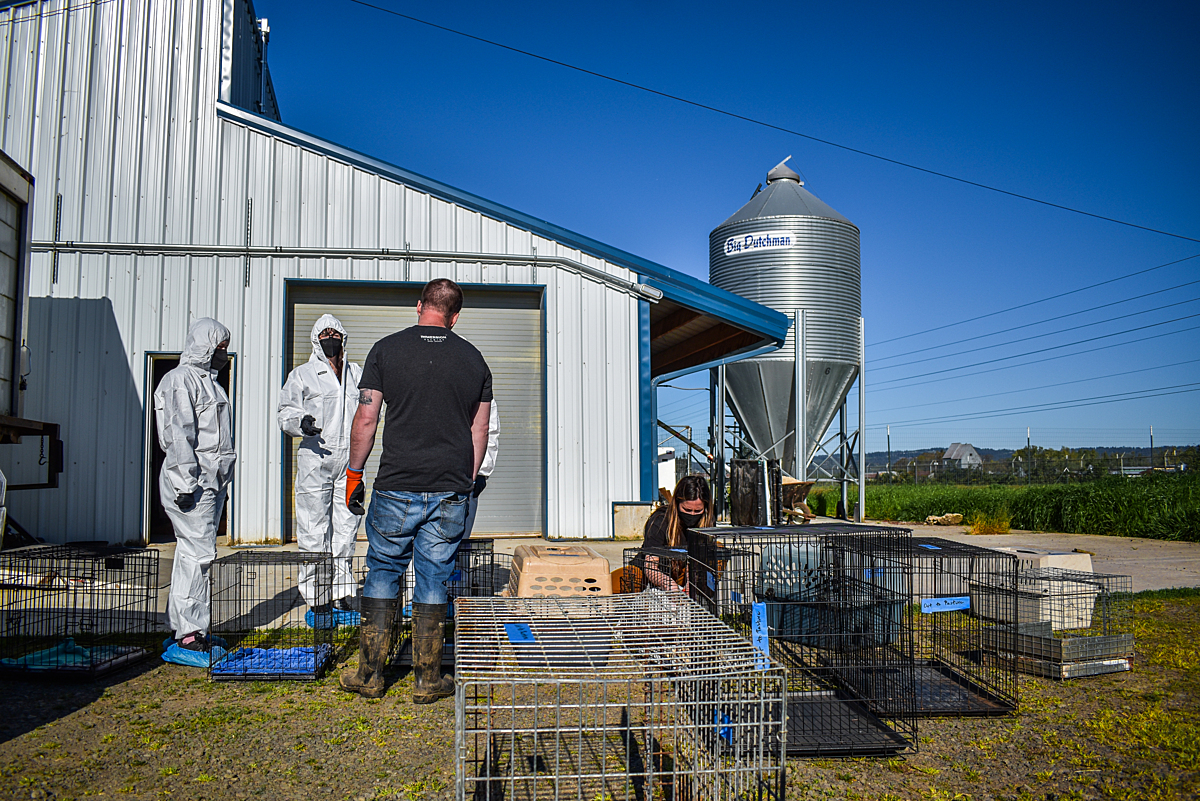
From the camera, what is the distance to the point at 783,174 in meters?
18.8

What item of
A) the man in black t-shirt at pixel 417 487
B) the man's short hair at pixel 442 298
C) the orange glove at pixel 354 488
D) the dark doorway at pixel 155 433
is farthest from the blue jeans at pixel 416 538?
the dark doorway at pixel 155 433

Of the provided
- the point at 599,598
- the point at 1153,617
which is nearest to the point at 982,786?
the point at 599,598

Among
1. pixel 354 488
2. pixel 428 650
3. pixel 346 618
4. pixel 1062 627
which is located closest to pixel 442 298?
pixel 354 488

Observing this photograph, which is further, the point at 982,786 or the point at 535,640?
the point at 982,786

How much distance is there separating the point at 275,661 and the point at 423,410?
1.90 m

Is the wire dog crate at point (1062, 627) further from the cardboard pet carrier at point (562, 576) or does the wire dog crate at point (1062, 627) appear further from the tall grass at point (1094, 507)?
the tall grass at point (1094, 507)

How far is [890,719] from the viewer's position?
147 inches

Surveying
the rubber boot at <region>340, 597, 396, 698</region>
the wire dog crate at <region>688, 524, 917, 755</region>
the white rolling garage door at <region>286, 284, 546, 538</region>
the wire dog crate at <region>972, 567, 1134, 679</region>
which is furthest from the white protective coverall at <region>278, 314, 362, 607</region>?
the wire dog crate at <region>972, 567, 1134, 679</region>

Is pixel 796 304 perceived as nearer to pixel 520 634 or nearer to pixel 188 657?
pixel 188 657

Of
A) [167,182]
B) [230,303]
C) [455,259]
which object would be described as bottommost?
[230,303]

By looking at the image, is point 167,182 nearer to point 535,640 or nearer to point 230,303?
point 230,303

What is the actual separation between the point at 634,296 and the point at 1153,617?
695 centimetres

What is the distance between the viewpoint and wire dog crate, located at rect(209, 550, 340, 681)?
161 inches

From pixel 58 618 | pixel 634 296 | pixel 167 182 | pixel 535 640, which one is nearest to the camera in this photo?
pixel 535 640
